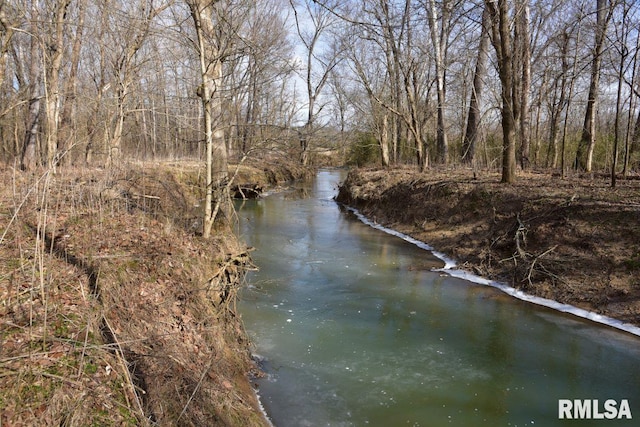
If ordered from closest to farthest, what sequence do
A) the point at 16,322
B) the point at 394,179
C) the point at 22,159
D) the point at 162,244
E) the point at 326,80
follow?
the point at 16,322
the point at 162,244
the point at 22,159
the point at 394,179
the point at 326,80

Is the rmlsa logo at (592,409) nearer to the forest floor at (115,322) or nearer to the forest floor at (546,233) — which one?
the forest floor at (546,233)

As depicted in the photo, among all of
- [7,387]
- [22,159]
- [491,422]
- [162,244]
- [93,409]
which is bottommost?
[491,422]

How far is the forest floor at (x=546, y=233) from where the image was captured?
23.8ft

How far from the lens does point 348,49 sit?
18859 millimetres

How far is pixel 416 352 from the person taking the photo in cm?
568

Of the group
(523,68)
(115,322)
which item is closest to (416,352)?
(115,322)

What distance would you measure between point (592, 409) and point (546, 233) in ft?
15.7

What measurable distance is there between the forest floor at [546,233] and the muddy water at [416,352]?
0.77m

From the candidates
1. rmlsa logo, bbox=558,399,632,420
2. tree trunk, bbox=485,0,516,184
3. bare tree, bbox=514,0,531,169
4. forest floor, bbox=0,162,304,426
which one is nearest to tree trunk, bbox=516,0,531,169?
bare tree, bbox=514,0,531,169

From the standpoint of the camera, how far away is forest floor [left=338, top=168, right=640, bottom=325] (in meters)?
7.25

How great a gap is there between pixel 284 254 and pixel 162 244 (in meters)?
5.07

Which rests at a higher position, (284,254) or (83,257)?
(83,257)

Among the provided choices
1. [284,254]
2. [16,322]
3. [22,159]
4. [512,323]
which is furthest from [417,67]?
[16,322]

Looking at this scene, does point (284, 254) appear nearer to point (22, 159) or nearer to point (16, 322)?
point (16, 322)
